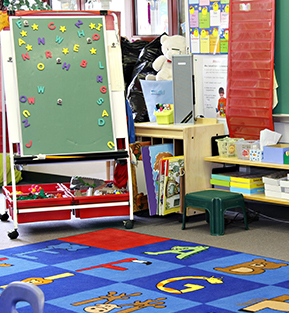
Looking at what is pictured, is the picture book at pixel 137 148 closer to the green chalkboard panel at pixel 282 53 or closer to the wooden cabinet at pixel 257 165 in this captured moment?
the wooden cabinet at pixel 257 165

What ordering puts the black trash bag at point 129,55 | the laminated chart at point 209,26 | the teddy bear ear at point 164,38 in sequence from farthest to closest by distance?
the black trash bag at point 129,55 < the teddy bear ear at point 164,38 < the laminated chart at point 209,26

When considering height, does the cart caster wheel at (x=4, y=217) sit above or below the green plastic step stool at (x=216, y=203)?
below

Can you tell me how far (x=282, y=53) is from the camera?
4219 mm

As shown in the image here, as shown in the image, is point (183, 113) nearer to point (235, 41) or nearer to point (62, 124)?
point (235, 41)

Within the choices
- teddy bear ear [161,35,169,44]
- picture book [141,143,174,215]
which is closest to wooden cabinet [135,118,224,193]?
picture book [141,143,174,215]

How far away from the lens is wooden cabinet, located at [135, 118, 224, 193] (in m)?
4.52

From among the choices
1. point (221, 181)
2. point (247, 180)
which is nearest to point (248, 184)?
point (247, 180)

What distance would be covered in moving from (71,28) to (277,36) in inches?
63.1

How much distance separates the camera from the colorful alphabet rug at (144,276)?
110 inches

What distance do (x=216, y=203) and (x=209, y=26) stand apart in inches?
63.3

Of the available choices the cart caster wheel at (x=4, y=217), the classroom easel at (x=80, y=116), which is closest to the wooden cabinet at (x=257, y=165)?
the classroom easel at (x=80, y=116)

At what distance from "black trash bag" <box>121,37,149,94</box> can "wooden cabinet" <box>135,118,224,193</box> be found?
3.97 feet

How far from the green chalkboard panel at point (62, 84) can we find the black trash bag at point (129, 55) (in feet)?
4.57

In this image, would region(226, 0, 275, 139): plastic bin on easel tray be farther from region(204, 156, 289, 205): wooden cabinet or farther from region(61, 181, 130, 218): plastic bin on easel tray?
region(61, 181, 130, 218): plastic bin on easel tray
